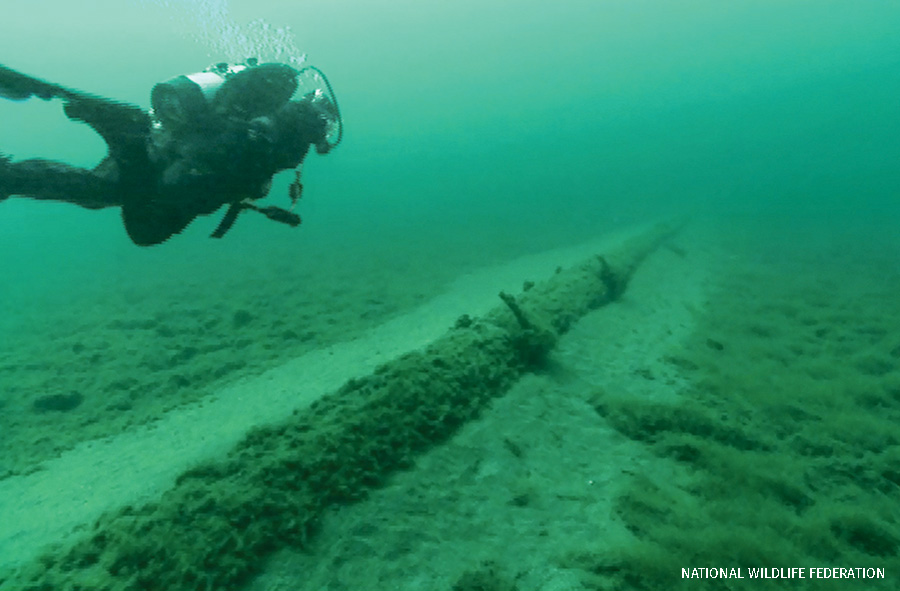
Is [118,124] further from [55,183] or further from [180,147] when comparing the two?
[55,183]

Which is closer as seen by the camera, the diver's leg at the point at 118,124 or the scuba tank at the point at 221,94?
the diver's leg at the point at 118,124

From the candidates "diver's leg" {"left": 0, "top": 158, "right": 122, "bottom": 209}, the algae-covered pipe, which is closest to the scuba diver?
"diver's leg" {"left": 0, "top": 158, "right": 122, "bottom": 209}

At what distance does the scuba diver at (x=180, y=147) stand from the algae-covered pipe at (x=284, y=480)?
2001mm

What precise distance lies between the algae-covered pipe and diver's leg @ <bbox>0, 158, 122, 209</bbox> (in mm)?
2281

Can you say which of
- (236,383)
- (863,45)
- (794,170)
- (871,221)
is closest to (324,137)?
(236,383)

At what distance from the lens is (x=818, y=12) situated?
15500 centimetres

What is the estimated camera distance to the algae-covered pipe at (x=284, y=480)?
3.06 m

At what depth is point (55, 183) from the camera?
241cm

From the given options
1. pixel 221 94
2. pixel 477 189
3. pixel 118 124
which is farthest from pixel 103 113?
pixel 477 189

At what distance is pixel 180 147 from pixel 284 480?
263cm

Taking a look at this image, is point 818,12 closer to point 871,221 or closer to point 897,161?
point 897,161

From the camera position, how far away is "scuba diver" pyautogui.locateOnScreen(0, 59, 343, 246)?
241 cm

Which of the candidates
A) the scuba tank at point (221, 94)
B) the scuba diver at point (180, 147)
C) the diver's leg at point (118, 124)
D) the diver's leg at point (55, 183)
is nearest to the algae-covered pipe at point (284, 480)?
the scuba diver at point (180, 147)

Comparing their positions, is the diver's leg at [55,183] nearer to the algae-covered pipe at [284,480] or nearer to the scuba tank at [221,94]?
the scuba tank at [221,94]
